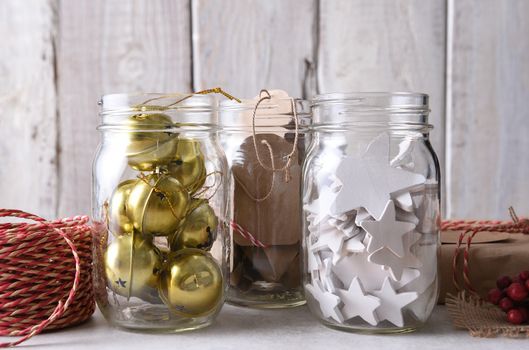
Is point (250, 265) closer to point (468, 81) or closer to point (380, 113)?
point (380, 113)

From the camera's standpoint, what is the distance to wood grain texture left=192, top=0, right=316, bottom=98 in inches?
48.0

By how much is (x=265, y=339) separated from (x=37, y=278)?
227 mm

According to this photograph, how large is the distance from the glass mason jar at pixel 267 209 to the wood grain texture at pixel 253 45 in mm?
457

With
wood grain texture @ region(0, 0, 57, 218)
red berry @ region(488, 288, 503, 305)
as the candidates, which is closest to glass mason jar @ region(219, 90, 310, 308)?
red berry @ region(488, 288, 503, 305)

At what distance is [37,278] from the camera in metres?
0.65

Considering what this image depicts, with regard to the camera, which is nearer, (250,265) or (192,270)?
(192,270)

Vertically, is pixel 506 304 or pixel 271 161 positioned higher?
pixel 271 161

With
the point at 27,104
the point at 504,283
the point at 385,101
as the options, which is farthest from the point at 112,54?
the point at 504,283

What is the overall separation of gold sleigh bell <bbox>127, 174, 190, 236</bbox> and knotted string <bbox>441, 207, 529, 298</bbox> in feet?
1.06

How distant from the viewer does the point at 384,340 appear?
63 cm

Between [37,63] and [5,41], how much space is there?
0.23ft

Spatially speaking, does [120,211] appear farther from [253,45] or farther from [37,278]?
[253,45]

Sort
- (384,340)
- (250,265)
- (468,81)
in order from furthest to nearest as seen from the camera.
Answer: (468,81)
(250,265)
(384,340)

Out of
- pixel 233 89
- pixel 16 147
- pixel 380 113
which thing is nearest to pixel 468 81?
pixel 233 89
